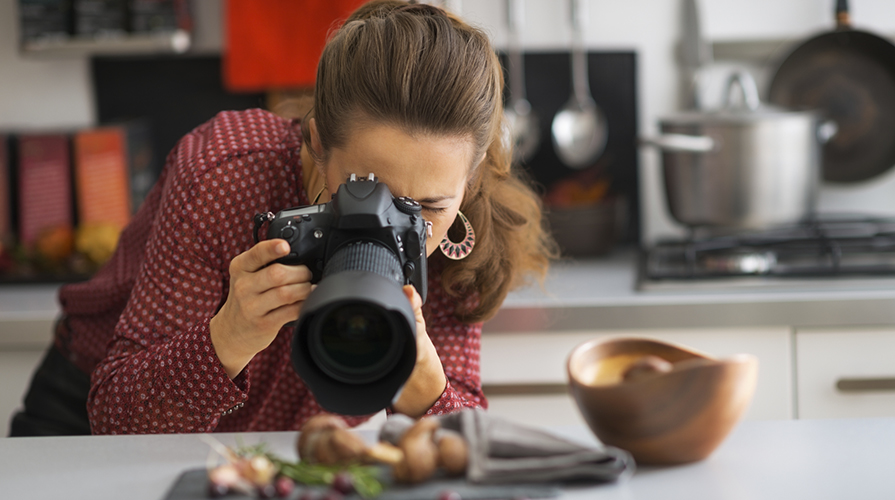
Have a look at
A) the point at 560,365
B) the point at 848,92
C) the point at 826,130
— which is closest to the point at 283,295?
the point at 560,365

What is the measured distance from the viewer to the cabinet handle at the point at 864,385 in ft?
4.54

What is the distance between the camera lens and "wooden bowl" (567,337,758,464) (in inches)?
24.1

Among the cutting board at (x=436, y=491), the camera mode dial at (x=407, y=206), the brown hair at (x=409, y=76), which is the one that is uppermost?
the brown hair at (x=409, y=76)

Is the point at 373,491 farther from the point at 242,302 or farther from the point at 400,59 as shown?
the point at 400,59

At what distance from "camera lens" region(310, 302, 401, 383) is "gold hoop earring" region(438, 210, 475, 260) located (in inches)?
14.5

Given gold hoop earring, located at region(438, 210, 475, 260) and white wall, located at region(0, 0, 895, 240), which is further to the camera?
white wall, located at region(0, 0, 895, 240)

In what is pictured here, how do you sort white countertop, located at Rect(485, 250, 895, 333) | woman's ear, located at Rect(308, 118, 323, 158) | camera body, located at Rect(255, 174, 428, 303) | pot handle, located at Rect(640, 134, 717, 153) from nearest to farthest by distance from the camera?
camera body, located at Rect(255, 174, 428, 303) < woman's ear, located at Rect(308, 118, 323, 158) < white countertop, located at Rect(485, 250, 895, 333) < pot handle, located at Rect(640, 134, 717, 153)

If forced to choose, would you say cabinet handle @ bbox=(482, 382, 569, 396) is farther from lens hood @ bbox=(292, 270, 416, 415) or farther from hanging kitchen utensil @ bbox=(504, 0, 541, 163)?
lens hood @ bbox=(292, 270, 416, 415)

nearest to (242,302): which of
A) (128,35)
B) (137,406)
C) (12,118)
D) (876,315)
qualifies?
(137,406)

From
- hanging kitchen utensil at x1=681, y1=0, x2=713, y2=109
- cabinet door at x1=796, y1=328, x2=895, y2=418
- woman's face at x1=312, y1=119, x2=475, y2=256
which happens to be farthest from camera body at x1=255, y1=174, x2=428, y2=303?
hanging kitchen utensil at x1=681, y1=0, x2=713, y2=109

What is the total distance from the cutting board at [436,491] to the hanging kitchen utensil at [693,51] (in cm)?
135

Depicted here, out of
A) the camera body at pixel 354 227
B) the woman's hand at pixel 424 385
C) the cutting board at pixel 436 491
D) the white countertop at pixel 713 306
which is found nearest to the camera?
the cutting board at pixel 436 491

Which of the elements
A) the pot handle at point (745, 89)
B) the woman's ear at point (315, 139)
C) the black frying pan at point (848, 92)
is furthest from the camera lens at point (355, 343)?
the black frying pan at point (848, 92)

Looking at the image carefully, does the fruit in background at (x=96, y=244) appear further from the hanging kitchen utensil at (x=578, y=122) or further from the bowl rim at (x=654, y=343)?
the bowl rim at (x=654, y=343)
